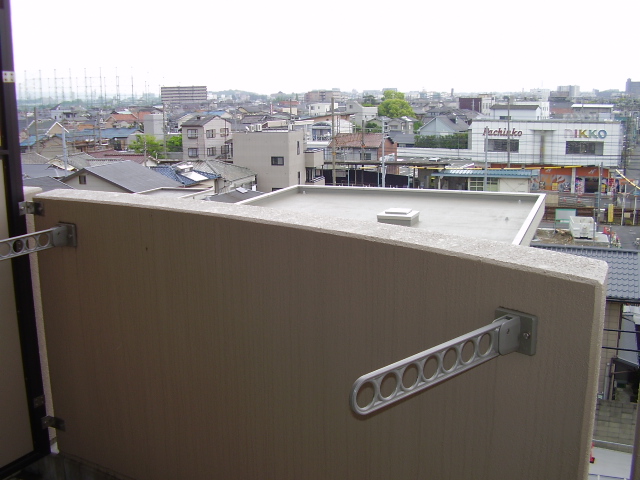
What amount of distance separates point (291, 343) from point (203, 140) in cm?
1572

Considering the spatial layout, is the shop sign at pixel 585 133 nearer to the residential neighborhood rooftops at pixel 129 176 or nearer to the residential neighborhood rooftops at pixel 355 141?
the residential neighborhood rooftops at pixel 355 141

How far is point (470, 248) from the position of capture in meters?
1.11

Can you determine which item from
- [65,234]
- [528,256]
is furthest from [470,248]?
[65,234]

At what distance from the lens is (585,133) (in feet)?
19.2

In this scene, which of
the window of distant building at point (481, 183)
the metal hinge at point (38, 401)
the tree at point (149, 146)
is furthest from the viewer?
the tree at point (149, 146)

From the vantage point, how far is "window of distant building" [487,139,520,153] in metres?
6.19

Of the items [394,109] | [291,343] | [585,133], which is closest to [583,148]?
[585,133]

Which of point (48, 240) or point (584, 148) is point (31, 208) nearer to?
point (48, 240)

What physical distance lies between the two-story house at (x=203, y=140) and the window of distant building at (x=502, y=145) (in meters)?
10.4

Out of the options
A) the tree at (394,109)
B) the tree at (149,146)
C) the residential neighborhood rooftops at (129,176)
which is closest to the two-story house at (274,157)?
the residential neighborhood rooftops at (129,176)

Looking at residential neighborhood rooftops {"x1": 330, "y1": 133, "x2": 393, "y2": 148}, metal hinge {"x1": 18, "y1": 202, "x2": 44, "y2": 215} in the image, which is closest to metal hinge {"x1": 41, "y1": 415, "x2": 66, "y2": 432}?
metal hinge {"x1": 18, "y1": 202, "x2": 44, "y2": 215}

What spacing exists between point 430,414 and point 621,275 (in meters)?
3.60

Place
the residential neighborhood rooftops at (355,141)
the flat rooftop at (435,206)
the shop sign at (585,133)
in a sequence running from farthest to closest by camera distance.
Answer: the residential neighborhood rooftops at (355,141), the shop sign at (585,133), the flat rooftop at (435,206)

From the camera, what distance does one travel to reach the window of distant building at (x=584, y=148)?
225 inches
